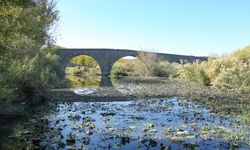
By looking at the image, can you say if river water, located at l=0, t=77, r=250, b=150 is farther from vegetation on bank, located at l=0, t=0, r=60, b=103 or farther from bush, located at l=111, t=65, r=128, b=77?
bush, located at l=111, t=65, r=128, b=77

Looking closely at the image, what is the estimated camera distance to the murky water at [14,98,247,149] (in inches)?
330

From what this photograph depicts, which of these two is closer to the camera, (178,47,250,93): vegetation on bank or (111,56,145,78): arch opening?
→ (178,47,250,93): vegetation on bank

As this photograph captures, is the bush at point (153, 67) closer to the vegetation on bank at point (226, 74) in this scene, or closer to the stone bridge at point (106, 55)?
→ the stone bridge at point (106, 55)

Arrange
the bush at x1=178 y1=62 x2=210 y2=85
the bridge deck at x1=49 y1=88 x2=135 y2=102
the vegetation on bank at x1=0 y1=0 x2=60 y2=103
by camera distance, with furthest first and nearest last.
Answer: the bush at x1=178 y1=62 x2=210 y2=85 < the bridge deck at x1=49 y1=88 x2=135 y2=102 < the vegetation on bank at x1=0 y1=0 x2=60 y2=103

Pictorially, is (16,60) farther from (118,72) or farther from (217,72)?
(118,72)

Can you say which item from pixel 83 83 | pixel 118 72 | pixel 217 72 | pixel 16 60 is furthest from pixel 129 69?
pixel 16 60

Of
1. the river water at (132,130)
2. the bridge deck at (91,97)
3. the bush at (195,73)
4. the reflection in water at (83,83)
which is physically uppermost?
the bush at (195,73)

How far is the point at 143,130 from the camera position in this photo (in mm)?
9945

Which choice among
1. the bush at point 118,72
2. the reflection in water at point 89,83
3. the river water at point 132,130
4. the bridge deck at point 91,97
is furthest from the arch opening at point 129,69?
the river water at point 132,130

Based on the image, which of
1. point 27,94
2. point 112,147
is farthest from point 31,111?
point 112,147

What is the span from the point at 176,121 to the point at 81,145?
13.8 feet

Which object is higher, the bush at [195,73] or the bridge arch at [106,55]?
the bridge arch at [106,55]

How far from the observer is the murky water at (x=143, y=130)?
8375 mm

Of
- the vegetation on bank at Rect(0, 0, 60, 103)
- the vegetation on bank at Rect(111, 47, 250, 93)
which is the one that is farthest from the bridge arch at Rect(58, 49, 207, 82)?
the vegetation on bank at Rect(0, 0, 60, 103)
